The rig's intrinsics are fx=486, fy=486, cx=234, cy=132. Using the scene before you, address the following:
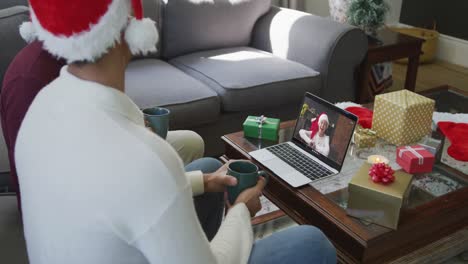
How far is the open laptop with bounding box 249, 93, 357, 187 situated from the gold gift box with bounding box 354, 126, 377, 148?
0.16 m

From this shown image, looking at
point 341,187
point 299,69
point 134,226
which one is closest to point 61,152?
point 134,226

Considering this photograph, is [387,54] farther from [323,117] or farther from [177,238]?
[177,238]

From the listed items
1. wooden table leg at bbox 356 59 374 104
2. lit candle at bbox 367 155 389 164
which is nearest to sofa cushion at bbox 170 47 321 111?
wooden table leg at bbox 356 59 374 104

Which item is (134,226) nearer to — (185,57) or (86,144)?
(86,144)

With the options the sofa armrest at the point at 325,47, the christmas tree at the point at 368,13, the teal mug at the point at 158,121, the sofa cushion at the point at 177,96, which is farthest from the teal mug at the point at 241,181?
the christmas tree at the point at 368,13

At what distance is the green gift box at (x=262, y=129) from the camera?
168 cm

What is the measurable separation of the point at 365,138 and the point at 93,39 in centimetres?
110

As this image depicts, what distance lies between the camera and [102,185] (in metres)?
0.69

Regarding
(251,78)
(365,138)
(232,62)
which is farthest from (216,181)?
(232,62)

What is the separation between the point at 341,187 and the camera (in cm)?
141

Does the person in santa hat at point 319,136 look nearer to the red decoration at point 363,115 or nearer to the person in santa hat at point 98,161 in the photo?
the red decoration at point 363,115

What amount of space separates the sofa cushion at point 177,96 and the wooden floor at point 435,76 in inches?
71.8

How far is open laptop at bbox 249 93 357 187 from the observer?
145 cm

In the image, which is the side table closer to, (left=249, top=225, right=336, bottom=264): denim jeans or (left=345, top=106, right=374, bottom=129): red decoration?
(left=345, top=106, right=374, bottom=129): red decoration
